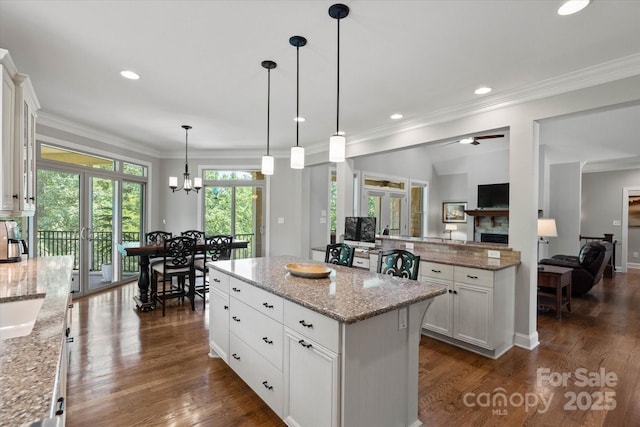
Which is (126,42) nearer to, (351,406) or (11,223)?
(11,223)

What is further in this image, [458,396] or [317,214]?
[317,214]

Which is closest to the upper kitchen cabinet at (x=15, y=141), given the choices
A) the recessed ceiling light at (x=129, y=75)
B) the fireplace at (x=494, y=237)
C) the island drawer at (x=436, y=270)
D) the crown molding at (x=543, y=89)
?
the recessed ceiling light at (x=129, y=75)

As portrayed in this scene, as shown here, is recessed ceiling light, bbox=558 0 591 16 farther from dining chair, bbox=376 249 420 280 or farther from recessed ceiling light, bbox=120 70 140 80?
recessed ceiling light, bbox=120 70 140 80

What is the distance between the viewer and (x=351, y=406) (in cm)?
157

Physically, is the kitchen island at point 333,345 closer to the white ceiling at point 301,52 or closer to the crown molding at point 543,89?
the white ceiling at point 301,52

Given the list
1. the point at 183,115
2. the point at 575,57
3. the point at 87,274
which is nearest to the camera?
the point at 575,57

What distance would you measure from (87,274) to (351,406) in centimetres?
500

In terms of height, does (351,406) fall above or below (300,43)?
below

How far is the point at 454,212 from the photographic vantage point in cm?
898

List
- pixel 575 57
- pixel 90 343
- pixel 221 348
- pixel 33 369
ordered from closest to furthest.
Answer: pixel 33 369
pixel 575 57
pixel 221 348
pixel 90 343

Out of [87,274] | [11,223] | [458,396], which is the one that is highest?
[11,223]

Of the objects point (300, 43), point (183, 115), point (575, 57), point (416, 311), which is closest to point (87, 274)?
point (183, 115)

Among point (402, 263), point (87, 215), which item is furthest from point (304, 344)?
point (87, 215)

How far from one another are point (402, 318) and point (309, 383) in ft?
2.03
